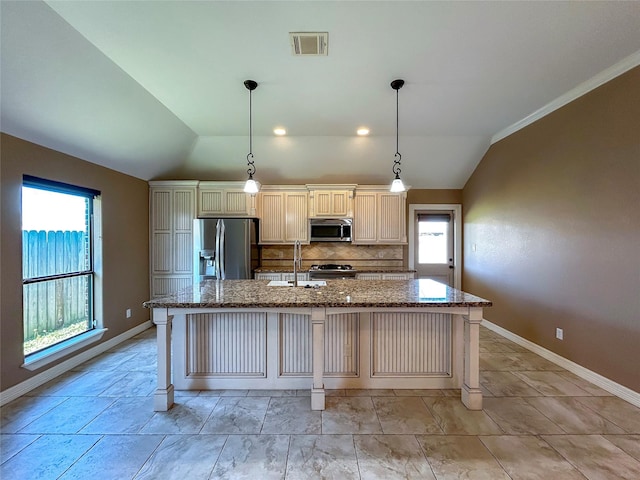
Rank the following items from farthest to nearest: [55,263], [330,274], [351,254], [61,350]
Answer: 1. [351,254]
2. [330,274]
3. [55,263]
4. [61,350]

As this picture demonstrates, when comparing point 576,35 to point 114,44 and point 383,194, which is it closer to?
point 383,194

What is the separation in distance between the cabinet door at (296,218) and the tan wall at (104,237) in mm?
2284

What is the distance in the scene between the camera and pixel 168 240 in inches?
184

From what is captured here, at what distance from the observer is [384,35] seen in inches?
84.0

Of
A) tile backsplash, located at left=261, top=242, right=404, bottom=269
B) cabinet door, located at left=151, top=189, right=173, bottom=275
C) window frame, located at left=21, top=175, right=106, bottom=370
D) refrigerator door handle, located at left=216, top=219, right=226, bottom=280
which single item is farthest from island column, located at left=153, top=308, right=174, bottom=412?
tile backsplash, located at left=261, top=242, right=404, bottom=269

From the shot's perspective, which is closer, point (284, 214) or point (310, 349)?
point (310, 349)

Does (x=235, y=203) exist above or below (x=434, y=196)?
below

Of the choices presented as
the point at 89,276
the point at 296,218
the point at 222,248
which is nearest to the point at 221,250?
the point at 222,248

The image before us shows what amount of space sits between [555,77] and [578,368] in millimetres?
2900

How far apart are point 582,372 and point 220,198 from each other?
515cm

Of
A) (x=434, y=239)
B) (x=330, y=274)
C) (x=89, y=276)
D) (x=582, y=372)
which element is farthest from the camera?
(x=434, y=239)

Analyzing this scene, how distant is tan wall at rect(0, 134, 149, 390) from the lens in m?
2.46

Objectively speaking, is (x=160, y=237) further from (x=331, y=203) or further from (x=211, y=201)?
(x=331, y=203)

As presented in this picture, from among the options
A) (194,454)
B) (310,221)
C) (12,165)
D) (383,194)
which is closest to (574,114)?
(383,194)
